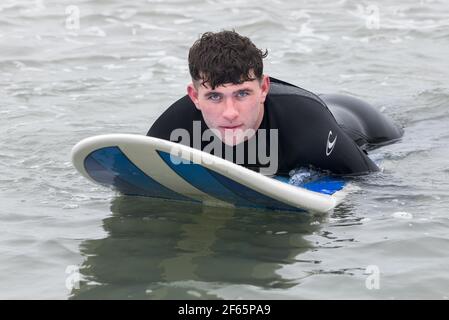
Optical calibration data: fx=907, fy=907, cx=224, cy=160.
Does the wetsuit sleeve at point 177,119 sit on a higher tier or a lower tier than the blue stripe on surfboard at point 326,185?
higher

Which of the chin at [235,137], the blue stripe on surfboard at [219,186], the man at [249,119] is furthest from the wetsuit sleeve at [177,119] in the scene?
the blue stripe on surfboard at [219,186]

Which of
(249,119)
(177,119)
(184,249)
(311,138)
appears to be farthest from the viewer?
(177,119)

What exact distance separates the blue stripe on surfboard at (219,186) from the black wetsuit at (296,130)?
28 cm

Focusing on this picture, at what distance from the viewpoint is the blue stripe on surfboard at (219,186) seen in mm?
4473

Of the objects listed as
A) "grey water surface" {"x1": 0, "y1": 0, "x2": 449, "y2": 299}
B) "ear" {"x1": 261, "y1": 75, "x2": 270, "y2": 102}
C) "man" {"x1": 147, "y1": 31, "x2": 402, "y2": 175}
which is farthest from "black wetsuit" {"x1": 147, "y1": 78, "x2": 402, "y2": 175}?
"grey water surface" {"x1": 0, "y1": 0, "x2": 449, "y2": 299}

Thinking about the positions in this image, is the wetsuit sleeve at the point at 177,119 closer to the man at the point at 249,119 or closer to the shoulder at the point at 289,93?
the man at the point at 249,119

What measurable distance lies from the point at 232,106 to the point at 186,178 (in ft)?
1.47

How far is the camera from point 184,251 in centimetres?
443

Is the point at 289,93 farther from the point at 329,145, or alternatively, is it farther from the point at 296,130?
the point at 329,145

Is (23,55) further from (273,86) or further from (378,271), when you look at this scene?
(378,271)

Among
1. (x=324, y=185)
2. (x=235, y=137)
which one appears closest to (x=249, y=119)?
(x=235, y=137)

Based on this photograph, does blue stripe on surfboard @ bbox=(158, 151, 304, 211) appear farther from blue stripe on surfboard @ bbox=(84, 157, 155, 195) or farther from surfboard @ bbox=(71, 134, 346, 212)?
blue stripe on surfboard @ bbox=(84, 157, 155, 195)

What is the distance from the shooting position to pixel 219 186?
4684 mm

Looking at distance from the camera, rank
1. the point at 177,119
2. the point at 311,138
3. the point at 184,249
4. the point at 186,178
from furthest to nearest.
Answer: the point at 177,119
the point at 311,138
the point at 186,178
the point at 184,249
